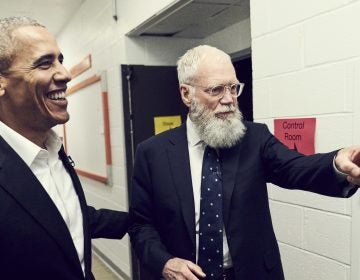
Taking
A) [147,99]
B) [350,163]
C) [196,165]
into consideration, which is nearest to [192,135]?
[196,165]

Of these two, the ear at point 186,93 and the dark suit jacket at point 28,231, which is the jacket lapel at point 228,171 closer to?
the ear at point 186,93

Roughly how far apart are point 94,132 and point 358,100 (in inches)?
123

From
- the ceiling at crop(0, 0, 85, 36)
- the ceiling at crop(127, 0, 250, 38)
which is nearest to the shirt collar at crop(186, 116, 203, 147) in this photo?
the ceiling at crop(127, 0, 250, 38)

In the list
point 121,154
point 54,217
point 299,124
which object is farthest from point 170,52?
point 54,217

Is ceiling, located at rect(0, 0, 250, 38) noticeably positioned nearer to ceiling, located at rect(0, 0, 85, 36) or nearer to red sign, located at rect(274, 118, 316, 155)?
red sign, located at rect(274, 118, 316, 155)

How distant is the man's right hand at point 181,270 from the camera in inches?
44.4

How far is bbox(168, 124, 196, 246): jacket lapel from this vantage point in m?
1.33

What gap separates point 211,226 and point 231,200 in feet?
0.38

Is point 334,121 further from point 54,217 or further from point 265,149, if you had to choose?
point 54,217

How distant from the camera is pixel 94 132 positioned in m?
3.99

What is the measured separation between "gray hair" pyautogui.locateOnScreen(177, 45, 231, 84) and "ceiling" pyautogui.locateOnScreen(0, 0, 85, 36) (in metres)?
3.08

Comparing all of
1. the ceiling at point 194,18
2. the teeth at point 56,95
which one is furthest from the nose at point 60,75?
the ceiling at point 194,18

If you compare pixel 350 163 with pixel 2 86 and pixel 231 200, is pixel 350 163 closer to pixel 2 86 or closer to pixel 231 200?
pixel 231 200

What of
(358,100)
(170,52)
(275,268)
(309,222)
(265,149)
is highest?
(170,52)
